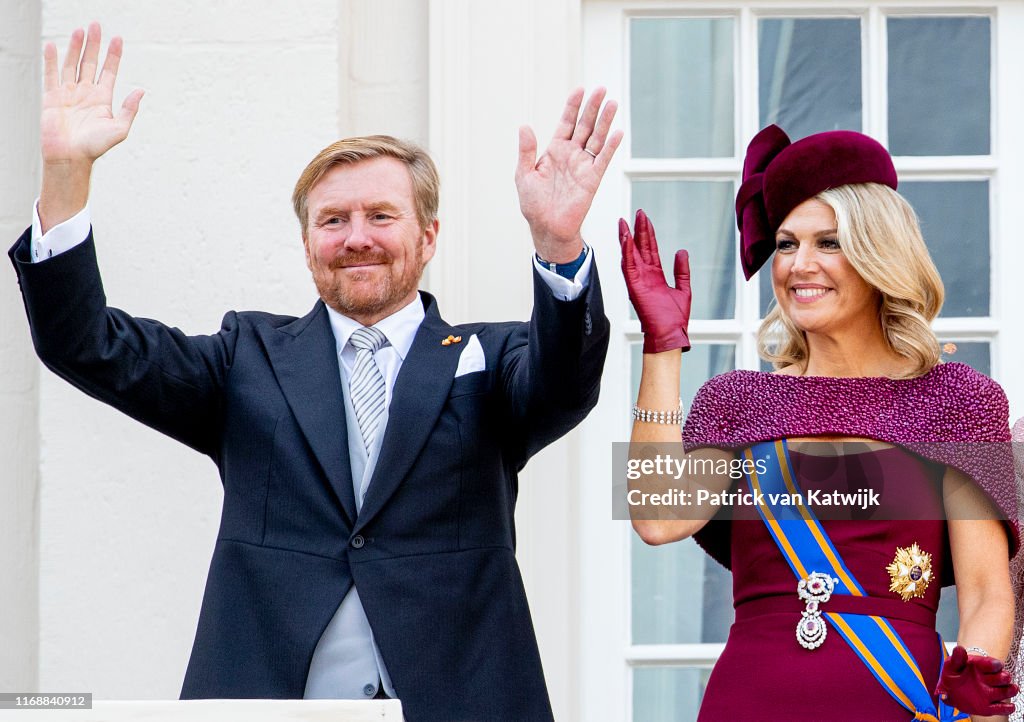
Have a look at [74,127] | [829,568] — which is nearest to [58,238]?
[74,127]

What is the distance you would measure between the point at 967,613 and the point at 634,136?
157cm

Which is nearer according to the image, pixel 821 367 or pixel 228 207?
pixel 821 367

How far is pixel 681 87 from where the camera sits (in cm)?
386

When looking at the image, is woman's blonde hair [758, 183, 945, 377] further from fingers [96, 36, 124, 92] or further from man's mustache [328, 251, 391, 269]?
fingers [96, 36, 124, 92]

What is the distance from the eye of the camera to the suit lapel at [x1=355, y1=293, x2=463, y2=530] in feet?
9.00

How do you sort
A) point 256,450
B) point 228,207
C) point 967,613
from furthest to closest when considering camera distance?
point 228,207 < point 256,450 < point 967,613

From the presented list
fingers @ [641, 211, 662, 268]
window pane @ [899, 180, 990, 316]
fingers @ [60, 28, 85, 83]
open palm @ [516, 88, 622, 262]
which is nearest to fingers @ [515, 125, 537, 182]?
open palm @ [516, 88, 622, 262]

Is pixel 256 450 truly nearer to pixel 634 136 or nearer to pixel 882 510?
pixel 882 510

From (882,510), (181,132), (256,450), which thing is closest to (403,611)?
(256,450)

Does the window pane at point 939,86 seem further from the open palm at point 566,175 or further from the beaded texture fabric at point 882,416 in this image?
the open palm at point 566,175

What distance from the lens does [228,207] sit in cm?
363

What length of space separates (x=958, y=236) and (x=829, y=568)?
1.34m

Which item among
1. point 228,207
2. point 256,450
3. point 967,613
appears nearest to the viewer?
point 967,613

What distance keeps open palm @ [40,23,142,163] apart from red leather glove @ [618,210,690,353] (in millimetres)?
879
